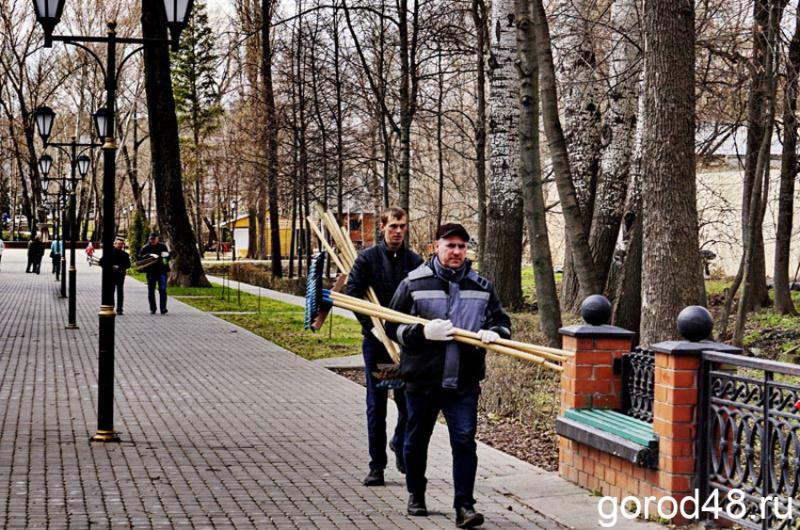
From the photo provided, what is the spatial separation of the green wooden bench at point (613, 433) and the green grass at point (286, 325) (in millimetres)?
9511

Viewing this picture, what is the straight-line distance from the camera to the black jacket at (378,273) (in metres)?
7.63

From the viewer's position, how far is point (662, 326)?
10.1 m

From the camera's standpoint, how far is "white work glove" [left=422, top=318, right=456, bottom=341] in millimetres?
6383

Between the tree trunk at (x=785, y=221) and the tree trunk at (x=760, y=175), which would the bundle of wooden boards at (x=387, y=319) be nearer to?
the tree trunk at (x=760, y=175)

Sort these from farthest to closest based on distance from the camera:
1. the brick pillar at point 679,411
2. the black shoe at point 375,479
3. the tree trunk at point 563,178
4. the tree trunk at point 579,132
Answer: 1. the tree trunk at point 579,132
2. the tree trunk at point 563,178
3. the black shoe at point 375,479
4. the brick pillar at point 679,411

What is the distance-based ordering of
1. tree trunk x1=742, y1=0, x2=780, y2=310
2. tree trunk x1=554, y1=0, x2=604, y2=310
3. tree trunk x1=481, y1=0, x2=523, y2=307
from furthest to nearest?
tree trunk x1=554, y1=0, x2=604, y2=310 < tree trunk x1=481, y1=0, x2=523, y2=307 < tree trunk x1=742, y1=0, x2=780, y2=310

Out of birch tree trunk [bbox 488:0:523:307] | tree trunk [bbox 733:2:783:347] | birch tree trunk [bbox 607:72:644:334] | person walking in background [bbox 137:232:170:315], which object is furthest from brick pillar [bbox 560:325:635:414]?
person walking in background [bbox 137:232:170:315]

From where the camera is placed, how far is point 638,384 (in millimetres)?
7359

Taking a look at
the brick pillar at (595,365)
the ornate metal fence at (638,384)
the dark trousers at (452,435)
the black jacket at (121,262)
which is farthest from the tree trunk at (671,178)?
the black jacket at (121,262)

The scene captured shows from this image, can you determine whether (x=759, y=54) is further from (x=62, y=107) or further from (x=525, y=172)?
(x=62, y=107)

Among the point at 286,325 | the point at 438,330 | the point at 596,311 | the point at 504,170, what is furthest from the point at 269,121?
the point at 438,330

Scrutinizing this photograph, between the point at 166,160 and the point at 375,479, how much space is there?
29.3 m

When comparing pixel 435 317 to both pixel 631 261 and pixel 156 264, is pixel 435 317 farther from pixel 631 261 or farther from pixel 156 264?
pixel 156 264

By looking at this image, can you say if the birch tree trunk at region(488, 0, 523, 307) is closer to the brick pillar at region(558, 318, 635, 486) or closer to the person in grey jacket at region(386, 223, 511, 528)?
the brick pillar at region(558, 318, 635, 486)
